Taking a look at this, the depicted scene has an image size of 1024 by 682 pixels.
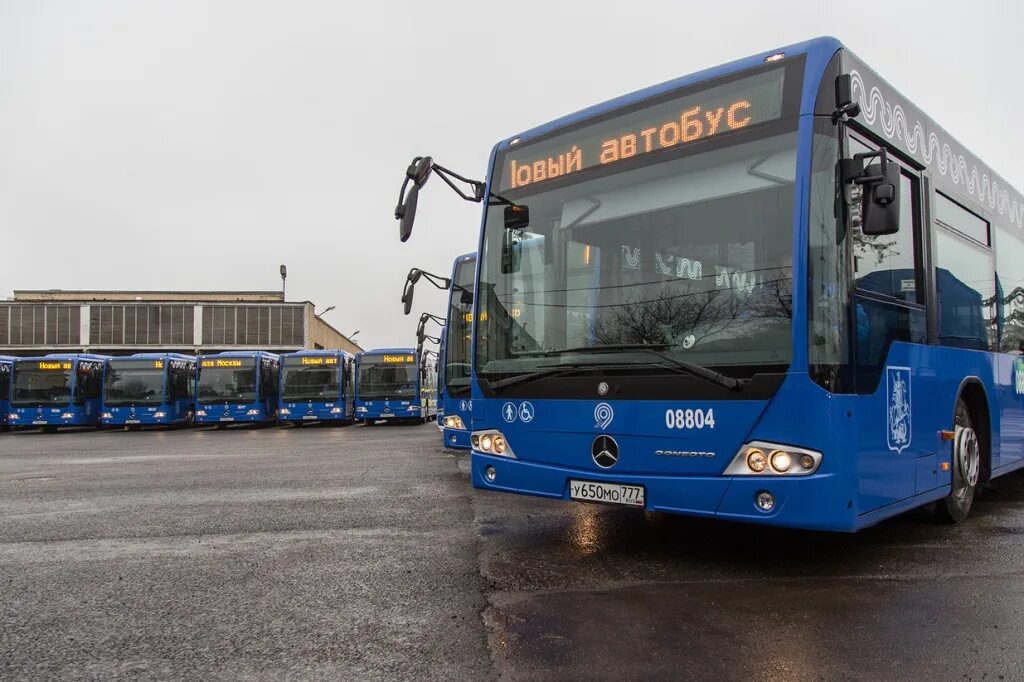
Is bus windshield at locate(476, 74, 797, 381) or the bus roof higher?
the bus roof

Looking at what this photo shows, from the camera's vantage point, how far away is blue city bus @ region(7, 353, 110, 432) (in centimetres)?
3016

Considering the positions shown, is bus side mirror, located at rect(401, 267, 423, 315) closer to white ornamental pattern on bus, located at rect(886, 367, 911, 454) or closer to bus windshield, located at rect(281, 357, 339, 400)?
white ornamental pattern on bus, located at rect(886, 367, 911, 454)

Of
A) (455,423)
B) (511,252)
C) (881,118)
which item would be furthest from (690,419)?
(455,423)

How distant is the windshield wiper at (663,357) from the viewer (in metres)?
5.17

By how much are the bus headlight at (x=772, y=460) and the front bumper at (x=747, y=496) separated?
0.04 m

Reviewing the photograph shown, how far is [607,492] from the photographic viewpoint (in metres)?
5.76

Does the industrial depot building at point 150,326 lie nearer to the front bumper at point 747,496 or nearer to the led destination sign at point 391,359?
the led destination sign at point 391,359

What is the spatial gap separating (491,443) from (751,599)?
2386mm

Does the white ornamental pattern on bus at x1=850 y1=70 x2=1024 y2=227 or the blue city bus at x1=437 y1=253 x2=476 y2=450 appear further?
the blue city bus at x1=437 y1=253 x2=476 y2=450

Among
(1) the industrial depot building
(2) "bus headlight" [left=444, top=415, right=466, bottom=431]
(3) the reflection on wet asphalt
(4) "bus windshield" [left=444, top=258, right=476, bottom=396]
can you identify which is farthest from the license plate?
(1) the industrial depot building

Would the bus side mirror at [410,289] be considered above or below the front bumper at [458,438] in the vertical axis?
above

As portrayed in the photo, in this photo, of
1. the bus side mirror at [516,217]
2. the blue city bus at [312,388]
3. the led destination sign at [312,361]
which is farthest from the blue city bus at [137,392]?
the bus side mirror at [516,217]

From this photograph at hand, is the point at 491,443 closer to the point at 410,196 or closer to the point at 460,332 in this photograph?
the point at 410,196

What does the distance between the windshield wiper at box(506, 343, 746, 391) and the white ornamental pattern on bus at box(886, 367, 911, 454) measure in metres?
1.24
